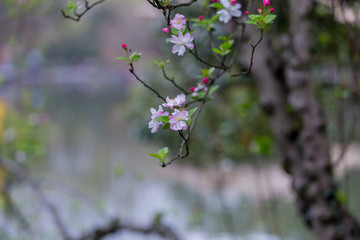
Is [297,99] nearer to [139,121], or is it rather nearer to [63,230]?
[63,230]

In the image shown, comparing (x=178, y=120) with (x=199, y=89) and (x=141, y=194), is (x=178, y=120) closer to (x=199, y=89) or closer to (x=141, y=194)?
(x=199, y=89)

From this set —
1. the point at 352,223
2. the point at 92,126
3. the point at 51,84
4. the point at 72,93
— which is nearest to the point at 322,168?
the point at 352,223

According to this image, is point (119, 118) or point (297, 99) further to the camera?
point (119, 118)

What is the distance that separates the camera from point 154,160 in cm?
667

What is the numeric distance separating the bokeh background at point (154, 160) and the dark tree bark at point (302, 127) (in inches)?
3.8

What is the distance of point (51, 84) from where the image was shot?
20.3 meters

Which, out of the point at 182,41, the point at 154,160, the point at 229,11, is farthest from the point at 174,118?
the point at 154,160

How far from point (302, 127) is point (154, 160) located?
16.6 feet

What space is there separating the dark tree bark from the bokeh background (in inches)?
3.8

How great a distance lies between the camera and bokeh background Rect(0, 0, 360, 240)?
2.49 meters

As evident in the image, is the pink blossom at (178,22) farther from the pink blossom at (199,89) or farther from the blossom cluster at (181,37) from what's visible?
the pink blossom at (199,89)

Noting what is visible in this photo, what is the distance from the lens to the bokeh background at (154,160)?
2486 millimetres

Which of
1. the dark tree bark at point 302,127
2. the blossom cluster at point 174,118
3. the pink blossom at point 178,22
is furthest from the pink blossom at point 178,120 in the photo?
the dark tree bark at point 302,127

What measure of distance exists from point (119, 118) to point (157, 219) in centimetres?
950
